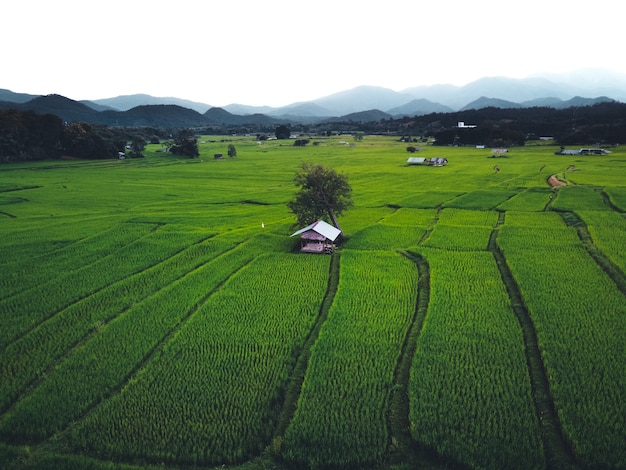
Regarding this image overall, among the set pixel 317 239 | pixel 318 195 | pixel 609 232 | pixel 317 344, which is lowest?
pixel 317 344

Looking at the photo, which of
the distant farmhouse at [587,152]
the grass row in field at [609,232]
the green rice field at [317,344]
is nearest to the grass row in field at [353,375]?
the green rice field at [317,344]

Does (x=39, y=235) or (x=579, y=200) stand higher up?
(x=39, y=235)

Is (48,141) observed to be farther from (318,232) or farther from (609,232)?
(609,232)

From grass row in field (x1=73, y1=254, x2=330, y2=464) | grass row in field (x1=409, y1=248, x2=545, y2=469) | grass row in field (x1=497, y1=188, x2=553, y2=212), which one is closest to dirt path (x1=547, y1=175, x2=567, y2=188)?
grass row in field (x1=497, y1=188, x2=553, y2=212)

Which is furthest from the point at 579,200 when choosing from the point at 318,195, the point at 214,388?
the point at 214,388

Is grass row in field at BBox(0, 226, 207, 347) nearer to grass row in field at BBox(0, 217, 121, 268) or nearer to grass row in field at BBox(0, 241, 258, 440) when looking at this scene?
grass row in field at BBox(0, 241, 258, 440)

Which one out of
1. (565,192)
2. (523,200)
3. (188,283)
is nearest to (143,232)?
(188,283)

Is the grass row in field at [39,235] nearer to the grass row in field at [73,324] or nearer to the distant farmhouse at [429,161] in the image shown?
the grass row in field at [73,324]
